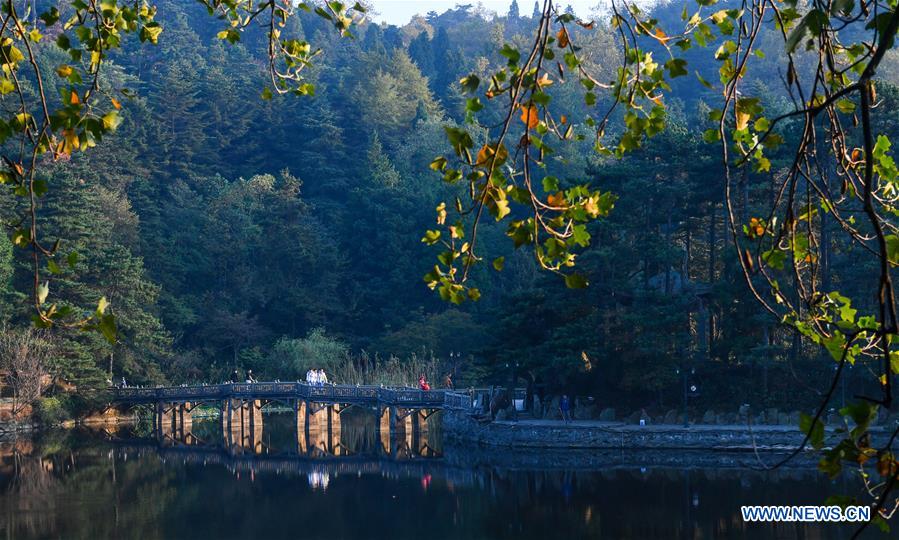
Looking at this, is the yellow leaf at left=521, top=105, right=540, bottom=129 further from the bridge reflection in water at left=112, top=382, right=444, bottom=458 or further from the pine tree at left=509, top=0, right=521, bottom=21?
the pine tree at left=509, top=0, right=521, bottom=21

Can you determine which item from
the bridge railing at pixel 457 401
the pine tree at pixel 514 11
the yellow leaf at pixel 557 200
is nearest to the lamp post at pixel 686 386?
the bridge railing at pixel 457 401

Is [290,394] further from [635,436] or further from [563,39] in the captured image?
[563,39]

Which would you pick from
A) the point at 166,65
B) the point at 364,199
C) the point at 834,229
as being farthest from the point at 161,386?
the point at 166,65

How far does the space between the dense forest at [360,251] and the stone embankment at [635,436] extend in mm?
1389

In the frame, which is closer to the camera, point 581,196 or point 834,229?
point 581,196

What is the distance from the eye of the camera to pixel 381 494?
27.4 m

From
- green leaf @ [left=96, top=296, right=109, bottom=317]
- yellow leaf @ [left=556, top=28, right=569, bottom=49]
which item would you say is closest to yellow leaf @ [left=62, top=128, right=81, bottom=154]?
green leaf @ [left=96, top=296, right=109, bottom=317]

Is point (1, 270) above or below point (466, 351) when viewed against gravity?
above

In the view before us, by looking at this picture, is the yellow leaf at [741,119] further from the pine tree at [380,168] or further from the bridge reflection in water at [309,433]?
the pine tree at [380,168]

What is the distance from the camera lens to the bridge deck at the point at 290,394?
37125 mm

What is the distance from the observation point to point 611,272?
32281mm

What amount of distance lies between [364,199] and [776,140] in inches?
2028

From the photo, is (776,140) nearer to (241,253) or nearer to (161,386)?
(161,386)

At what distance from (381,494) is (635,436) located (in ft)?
22.2
